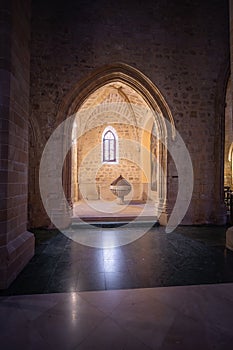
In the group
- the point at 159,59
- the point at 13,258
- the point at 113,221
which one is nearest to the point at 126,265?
the point at 13,258

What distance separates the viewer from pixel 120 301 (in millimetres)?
2168

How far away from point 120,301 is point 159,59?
5752 millimetres

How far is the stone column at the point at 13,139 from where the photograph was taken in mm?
2568

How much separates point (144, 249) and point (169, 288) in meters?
1.46

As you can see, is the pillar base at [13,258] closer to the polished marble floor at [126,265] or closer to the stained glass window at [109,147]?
the polished marble floor at [126,265]

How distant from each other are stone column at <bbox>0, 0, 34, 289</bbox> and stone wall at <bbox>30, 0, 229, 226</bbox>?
2395 millimetres

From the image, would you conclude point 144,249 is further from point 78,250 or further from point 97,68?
point 97,68

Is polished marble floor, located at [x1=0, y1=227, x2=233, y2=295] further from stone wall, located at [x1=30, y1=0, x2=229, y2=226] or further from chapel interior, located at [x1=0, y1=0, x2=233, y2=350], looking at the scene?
stone wall, located at [x1=30, y1=0, x2=229, y2=226]

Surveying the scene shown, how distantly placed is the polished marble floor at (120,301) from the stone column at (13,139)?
1.03ft

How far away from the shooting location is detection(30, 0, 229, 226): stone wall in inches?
220

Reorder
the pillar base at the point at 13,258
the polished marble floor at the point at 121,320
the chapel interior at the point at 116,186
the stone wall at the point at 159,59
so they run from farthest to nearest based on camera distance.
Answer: the stone wall at the point at 159,59 < the pillar base at the point at 13,258 < the chapel interior at the point at 116,186 < the polished marble floor at the point at 121,320

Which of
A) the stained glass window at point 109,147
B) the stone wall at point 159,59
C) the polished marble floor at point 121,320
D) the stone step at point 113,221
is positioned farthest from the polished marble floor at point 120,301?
the stained glass window at point 109,147

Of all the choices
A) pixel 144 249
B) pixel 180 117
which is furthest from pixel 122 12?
pixel 144 249

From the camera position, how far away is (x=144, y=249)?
3.89 m
